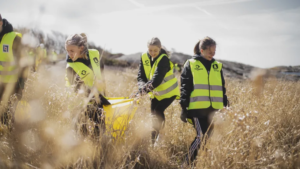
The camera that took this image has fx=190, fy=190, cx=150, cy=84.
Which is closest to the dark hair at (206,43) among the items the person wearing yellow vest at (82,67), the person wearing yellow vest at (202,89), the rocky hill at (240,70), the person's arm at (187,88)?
the person wearing yellow vest at (202,89)

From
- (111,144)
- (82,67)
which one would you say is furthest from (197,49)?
(111,144)

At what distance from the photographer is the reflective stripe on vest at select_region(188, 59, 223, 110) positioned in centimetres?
247

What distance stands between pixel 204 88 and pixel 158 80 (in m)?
0.74

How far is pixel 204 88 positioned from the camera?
2.49 meters

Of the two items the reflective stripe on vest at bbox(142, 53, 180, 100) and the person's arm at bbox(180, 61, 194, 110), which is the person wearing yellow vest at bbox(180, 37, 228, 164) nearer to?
the person's arm at bbox(180, 61, 194, 110)

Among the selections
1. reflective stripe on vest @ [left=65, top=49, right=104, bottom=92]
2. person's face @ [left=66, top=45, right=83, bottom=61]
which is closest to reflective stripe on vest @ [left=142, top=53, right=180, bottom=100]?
reflective stripe on vest @ [left=65, top=49, right=104, bottom=92]

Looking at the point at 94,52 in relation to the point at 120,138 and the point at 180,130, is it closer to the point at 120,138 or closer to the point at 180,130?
the point at 120,138

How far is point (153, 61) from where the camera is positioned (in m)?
3.20

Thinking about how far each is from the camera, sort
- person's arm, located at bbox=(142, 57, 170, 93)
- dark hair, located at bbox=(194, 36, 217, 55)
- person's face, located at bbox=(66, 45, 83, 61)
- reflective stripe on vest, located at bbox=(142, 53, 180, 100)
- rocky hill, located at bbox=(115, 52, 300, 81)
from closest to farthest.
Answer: person's face, located at bbox=(66, 45, 83, 61) → dark hair, located at bbox=(194, 36, 217, 55) → person's arm, located at bbox=(142, 57, 170, 93) → reflective stripe on vest, located at bbox=(142, 53, 180, 100) → rocky hill, located at bbox=(115, 52, 300, 81)

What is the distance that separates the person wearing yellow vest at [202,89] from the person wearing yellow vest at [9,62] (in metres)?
2.40

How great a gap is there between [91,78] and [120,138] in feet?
2.72

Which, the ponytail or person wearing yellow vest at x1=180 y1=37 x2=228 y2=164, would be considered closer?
person wearing yellow vest at x1=180 y1=37 x2=228 y2=164

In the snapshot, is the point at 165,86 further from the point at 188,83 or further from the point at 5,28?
the point at 5,28

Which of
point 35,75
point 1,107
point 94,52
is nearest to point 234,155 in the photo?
point 94,52
